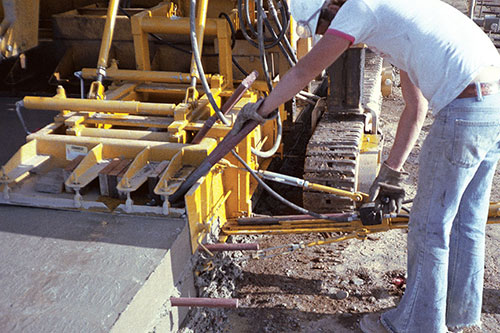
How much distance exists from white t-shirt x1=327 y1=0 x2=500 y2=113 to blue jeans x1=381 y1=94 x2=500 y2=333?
0.12m

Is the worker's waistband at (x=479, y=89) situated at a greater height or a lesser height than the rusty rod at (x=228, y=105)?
greater

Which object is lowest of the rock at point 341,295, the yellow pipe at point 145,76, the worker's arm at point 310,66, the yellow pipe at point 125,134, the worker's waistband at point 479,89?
the rock at point 341,295

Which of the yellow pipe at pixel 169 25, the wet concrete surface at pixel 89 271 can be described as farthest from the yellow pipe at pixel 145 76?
the wet concrete surface at pixel 89 271

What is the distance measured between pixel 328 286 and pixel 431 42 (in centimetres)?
195

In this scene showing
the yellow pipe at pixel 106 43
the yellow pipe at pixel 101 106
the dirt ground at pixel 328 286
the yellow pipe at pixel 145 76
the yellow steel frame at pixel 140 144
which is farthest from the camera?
the yellow pipe at pixel 145 76

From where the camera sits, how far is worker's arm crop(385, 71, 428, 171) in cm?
328

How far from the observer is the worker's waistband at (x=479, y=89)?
2.75 m

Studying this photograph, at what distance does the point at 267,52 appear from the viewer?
4980 mm

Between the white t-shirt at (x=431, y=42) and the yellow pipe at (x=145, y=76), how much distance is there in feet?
7.07

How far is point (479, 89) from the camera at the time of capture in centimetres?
274

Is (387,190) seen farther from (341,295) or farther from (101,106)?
(101,106)

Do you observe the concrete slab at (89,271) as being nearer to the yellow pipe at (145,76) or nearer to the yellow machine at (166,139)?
the yellow machine at (166,139)

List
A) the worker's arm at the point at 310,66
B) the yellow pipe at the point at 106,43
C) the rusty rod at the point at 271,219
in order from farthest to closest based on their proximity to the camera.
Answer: the yellow pipe at the point at 106,43 → the rusty rod at the point at 271,219 → the worker's arm at the point at 310,66

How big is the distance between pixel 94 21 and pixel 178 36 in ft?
3.30
